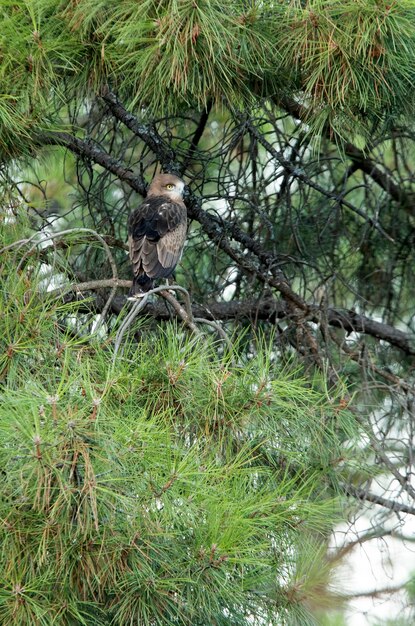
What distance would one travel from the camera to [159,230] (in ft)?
11.2

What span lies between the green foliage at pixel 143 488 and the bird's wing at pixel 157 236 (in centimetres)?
97

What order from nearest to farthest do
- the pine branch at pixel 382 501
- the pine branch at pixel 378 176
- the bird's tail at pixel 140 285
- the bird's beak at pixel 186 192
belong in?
the pine branch at pixel 382 501, the bird's tail at pixel 140 285, the bird's beak at pixel 186 192, the pine branch at pixel 378 176

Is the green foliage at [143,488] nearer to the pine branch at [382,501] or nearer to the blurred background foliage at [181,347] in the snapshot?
the blurred background foliage at [181,347]

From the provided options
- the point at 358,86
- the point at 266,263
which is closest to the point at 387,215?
the point at 266,263

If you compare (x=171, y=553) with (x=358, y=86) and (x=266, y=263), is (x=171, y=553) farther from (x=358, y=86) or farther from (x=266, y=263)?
(x=266, y=263)

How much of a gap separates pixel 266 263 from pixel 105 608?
63.7 inches

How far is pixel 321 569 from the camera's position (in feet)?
8.04

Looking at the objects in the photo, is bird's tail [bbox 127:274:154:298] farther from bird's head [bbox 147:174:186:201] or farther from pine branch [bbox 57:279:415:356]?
bird's head [bbox 147:174:186:201]

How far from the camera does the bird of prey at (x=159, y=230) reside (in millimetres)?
3322

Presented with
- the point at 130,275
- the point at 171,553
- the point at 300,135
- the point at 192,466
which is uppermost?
the point at 300,135

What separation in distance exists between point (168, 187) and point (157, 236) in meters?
0.20

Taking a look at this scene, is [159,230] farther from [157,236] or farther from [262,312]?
[262,312]

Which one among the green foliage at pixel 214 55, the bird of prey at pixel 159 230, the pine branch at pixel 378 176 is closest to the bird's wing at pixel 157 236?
the bird of prey at pixel 159 230

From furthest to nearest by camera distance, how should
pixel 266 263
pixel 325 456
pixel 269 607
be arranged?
pixel 266 263 < pixel 325 456 < pixel 269 607
